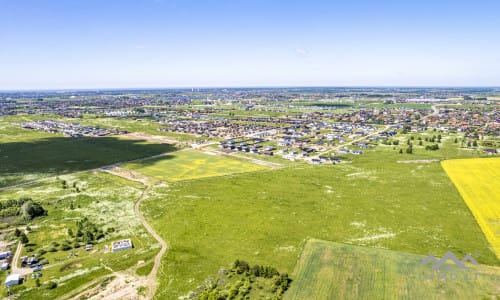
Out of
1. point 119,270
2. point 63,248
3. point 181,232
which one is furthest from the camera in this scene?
point 181,232

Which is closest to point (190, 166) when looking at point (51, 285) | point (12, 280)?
point (51, 285)

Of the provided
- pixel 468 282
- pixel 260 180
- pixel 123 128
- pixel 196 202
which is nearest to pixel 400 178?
pixel 260 180

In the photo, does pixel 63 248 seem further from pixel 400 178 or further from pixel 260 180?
pixel 400 178

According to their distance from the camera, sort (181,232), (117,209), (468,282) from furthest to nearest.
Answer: (117,209) < (181,232) < (468,282)

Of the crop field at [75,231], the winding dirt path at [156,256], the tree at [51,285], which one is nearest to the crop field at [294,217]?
the winding dirt path at [156,256]

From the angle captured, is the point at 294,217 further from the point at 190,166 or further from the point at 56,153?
the point at 56,153

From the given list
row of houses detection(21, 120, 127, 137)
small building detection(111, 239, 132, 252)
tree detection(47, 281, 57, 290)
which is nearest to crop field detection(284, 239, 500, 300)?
small building detection(111, 239, 132, 252)
